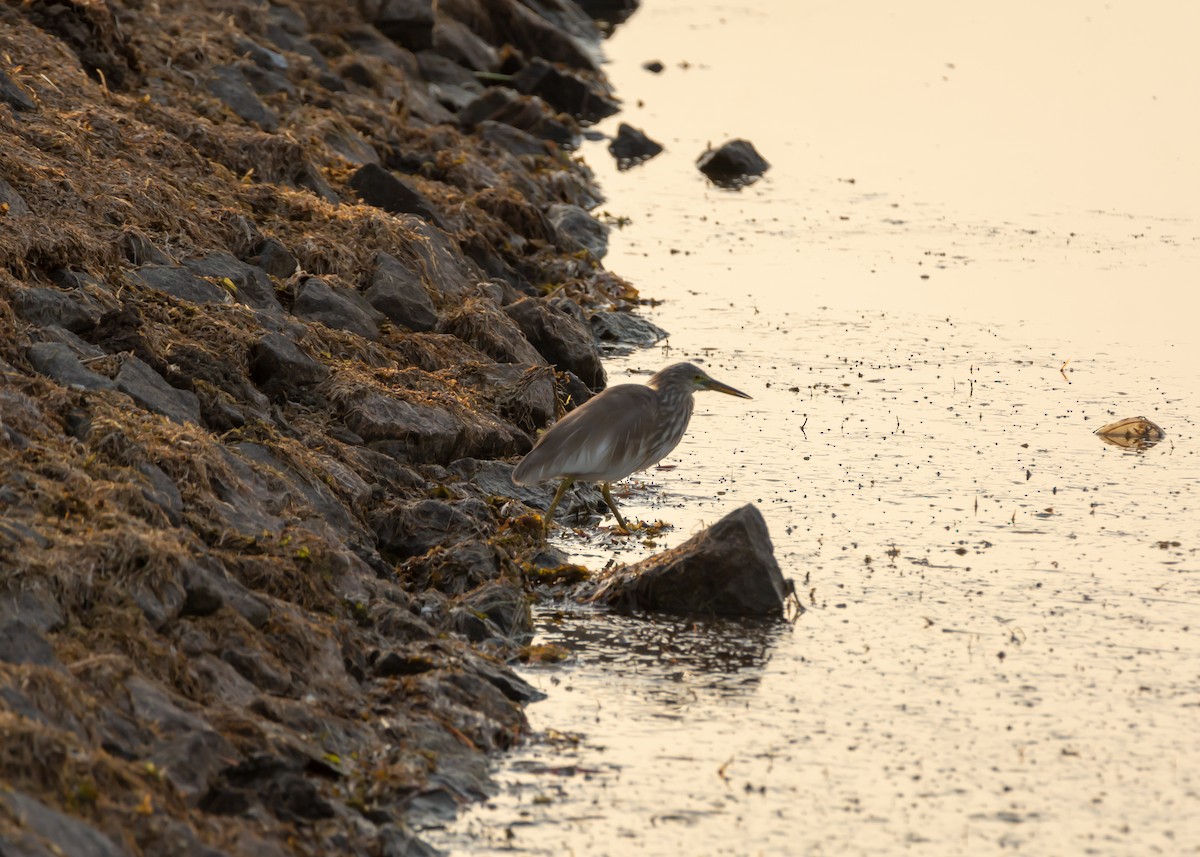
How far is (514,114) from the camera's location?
24375 mm

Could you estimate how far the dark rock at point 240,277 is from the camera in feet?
40.9

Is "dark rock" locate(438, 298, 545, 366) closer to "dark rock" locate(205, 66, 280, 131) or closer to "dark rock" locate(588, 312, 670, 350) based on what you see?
"dark rock" locate(588, 312, 670, 350)

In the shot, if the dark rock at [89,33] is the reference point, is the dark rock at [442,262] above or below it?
below

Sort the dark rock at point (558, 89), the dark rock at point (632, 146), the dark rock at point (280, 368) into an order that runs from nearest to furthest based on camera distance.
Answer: the dark rock at point (280, 368)
the dark rock at point (632, 146)
the dark rock at point (558, 89)

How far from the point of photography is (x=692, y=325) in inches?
673

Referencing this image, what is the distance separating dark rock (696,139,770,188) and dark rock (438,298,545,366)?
31.8 ft

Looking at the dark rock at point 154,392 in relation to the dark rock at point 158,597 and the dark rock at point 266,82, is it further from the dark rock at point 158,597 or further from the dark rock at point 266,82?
the dark rock at point 266,82

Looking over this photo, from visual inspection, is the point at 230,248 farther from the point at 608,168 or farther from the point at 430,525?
the point at 608,168

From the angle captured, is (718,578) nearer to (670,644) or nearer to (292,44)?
(670,644)

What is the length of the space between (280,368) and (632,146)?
13746 millimetres

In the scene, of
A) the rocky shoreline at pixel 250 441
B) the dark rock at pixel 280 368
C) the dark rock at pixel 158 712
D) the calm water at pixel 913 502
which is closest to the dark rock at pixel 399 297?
the rocky shoreline at pixel 250 441

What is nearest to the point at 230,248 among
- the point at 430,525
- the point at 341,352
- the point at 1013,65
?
the point at 341,352

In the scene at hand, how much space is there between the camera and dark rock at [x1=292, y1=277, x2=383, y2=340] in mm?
12977

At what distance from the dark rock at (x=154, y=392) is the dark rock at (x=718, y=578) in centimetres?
271
